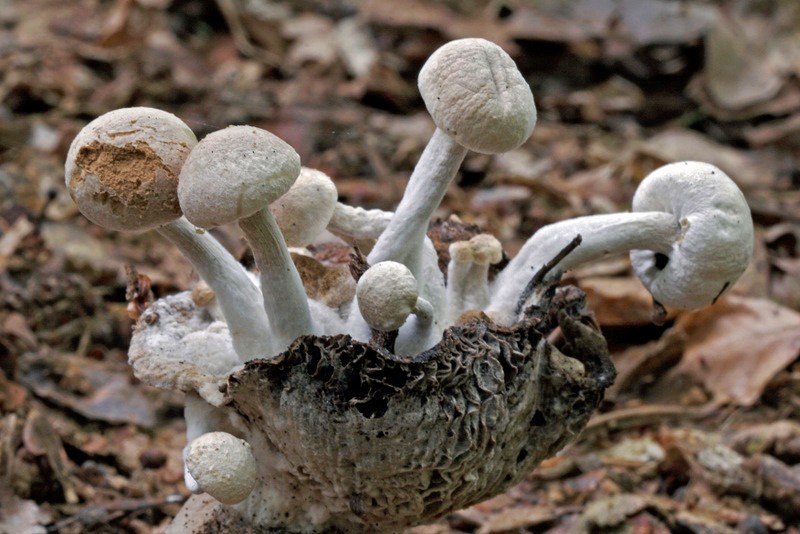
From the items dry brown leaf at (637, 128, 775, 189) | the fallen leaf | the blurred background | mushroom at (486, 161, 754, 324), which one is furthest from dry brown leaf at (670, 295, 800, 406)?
the fallen leaf

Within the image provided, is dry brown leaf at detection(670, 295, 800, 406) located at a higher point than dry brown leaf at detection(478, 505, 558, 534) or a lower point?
higher

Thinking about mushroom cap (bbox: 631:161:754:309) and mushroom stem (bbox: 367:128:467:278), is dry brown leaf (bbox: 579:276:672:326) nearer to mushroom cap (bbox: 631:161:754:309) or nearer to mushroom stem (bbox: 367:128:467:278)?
mushroom cap (bbox: 631:161:754:309)

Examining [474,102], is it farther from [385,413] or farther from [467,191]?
[467,191]

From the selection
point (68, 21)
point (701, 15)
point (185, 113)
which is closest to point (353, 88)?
point (185, 113)

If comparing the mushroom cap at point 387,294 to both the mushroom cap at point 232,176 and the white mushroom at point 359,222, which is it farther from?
the white mushroom at point 359,222

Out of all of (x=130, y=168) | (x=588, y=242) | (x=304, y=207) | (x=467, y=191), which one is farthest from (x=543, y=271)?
(x=467, y=191)

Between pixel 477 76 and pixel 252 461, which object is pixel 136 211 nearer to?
pixel 252 461

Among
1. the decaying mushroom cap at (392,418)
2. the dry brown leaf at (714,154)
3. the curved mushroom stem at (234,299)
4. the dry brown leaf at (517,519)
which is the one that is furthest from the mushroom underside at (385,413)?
the dry brown leaf at (714,154)
